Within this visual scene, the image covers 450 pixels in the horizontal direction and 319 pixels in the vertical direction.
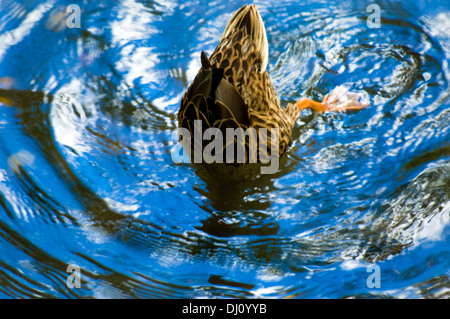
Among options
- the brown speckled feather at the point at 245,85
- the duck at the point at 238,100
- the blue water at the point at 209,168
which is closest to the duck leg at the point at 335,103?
the blue water at the point at 209,168

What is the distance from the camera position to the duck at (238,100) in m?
3.42

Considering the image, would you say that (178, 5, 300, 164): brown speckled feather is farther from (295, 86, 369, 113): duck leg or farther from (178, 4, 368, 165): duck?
(295, 86, 369, 113): duck leg

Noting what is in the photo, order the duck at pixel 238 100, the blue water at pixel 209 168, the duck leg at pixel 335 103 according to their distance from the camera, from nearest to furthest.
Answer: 1. the blue water at pixel 209 168
2. the duck at pixel 238 100
3. the duck leg at pixel 335 103

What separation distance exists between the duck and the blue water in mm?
246

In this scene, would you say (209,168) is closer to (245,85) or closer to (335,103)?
(245,85)

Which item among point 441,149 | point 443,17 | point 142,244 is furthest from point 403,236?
point 443,17

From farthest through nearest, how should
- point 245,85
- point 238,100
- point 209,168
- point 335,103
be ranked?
point 335,103 → point 209,168 → point 245,85 → point 238,100

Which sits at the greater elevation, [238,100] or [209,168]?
[238,100]

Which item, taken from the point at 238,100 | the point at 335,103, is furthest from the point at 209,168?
the point at 335,103

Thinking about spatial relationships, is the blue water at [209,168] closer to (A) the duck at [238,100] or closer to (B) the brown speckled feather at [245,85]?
(A) the duck at [238,100]

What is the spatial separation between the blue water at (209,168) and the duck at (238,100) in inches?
9.7

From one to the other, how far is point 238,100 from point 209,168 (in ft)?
2.31

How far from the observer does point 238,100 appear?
3.49m
